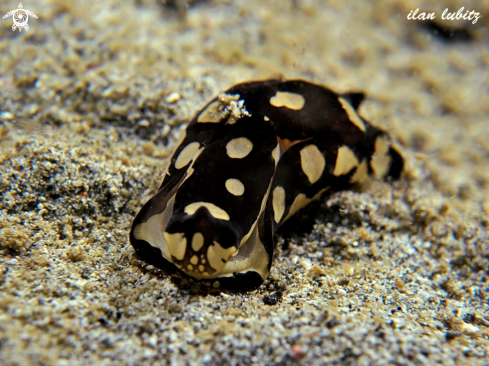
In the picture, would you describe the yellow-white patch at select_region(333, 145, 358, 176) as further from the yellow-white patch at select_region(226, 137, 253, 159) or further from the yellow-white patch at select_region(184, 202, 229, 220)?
the yellow-white patch at select_region(184, 202, 229, 220)

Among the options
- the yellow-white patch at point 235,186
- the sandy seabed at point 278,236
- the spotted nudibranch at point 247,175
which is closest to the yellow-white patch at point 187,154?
the spotted nudibranch at point 247,175

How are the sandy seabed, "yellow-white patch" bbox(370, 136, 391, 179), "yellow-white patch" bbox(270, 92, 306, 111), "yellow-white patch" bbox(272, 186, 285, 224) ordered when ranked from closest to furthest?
the sandy seabed → "yellow-white patch" bbox(272, 186, 285, 224) → "yellow-white patch" bbox(270, 92, 306, 111) → "yellow-white patch" bbox(370, 136, 391, 179)

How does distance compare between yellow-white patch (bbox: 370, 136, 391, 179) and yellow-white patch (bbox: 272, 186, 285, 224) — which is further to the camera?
yellow-white patch (bbox: 370, 136, 391, 179)

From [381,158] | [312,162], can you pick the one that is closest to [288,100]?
[312,162]

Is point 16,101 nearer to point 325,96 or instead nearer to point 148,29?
point 148,29

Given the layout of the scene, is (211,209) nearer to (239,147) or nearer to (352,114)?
(239,147)

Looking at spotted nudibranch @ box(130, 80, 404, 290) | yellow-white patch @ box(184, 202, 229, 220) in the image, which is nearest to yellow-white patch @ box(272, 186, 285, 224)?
spotted nudibranch @ box(130, 80, 404, 290)
